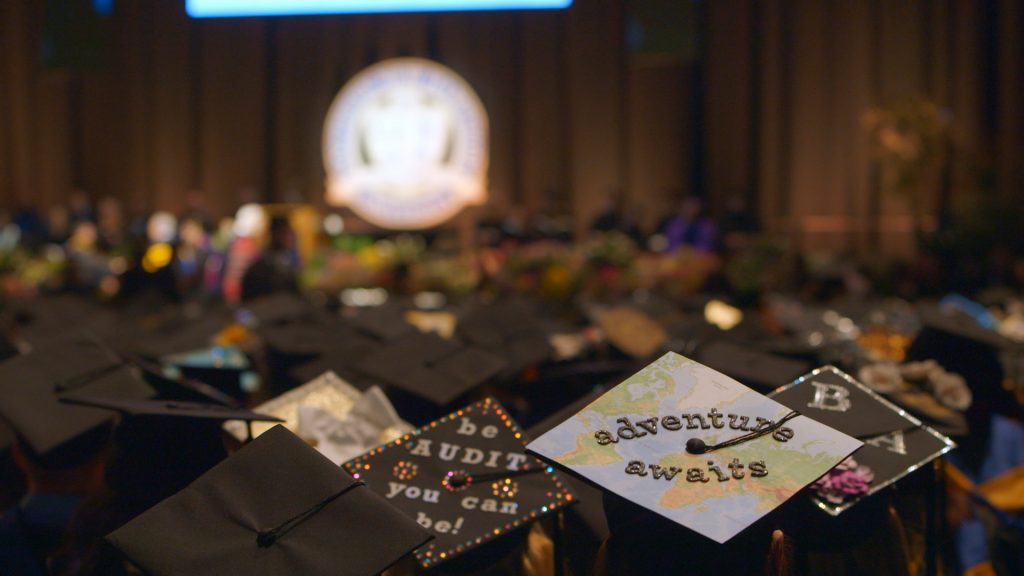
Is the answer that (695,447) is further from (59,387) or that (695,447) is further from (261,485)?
(59,387)

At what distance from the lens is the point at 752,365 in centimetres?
283

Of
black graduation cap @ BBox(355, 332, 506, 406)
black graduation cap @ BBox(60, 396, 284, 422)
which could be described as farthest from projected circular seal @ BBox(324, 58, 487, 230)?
black graduation cap @ BBox(60, 396, 284, 422)

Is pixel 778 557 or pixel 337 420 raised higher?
pixel 337 420

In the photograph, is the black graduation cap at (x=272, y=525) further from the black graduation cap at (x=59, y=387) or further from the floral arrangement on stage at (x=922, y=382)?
the floral arrangement on stage at (x=922, y=382)

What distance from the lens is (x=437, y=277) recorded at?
6.89 metres

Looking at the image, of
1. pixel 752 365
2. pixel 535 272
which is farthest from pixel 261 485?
pixel 535 272

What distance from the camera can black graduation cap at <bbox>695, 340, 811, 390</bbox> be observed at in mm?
2716

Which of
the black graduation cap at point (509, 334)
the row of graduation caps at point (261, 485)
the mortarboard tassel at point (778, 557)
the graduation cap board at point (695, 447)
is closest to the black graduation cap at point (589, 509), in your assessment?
the row of graduation caps at point (261, 485)

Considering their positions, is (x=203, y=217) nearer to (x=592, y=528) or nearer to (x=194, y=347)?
(x=194, y=347)

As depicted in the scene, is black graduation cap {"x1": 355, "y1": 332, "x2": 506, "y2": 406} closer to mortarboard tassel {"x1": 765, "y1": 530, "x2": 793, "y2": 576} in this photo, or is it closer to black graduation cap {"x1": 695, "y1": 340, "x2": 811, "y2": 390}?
black graduation cap {"x1": 695, "y1": 340, "x2": 811, "y2": 390}

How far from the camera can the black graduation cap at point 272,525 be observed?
5.09 feet

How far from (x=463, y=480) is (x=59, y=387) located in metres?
1.18

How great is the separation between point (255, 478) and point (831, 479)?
115 cm

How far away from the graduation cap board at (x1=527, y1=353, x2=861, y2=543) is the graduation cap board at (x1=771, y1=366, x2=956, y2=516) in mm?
283
